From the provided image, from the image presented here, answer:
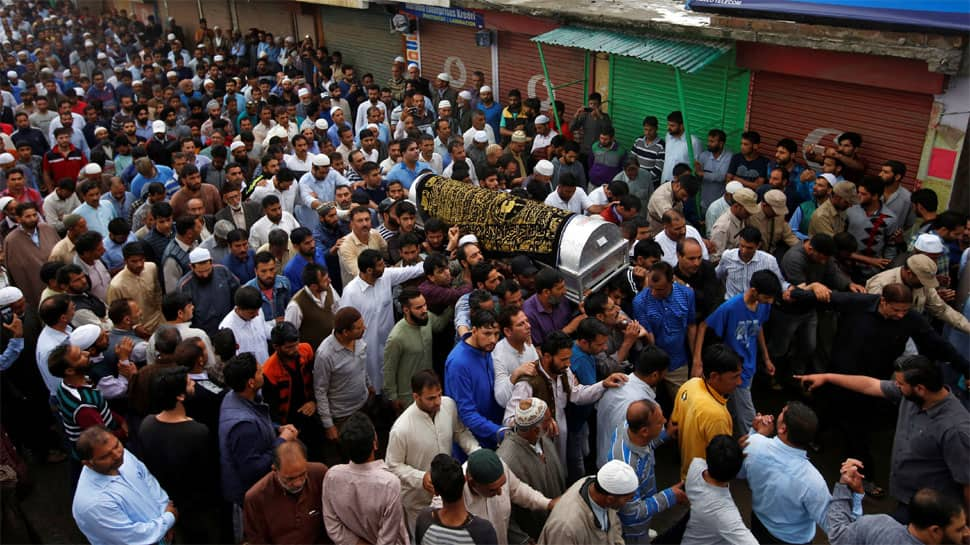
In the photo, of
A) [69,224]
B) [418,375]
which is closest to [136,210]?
[69,224]

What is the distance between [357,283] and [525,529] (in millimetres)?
2377

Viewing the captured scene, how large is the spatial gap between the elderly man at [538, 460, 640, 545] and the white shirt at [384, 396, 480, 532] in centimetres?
92

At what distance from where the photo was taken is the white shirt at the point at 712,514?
12.2 ft

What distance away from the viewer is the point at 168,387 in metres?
4.13

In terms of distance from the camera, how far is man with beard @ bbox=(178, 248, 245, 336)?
589 cm

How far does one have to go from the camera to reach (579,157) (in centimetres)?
942

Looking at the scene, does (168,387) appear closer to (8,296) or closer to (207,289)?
(207,289)

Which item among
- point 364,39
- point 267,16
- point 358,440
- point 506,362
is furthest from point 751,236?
point 267,16

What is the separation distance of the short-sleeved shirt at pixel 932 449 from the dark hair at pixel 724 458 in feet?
4.26

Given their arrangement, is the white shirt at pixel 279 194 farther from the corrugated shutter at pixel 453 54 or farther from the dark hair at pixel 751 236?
the corrugated shutter at pixel 453 54

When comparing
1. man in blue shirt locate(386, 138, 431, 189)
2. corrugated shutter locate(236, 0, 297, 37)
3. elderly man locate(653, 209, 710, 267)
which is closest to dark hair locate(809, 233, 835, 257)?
elderly man locate(653, 209, 710, 267)

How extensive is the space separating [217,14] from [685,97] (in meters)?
16.7

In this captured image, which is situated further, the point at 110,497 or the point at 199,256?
the point at 199,256

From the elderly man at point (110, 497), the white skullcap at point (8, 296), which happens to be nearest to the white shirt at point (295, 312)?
the elderly man at point (110, 497)
